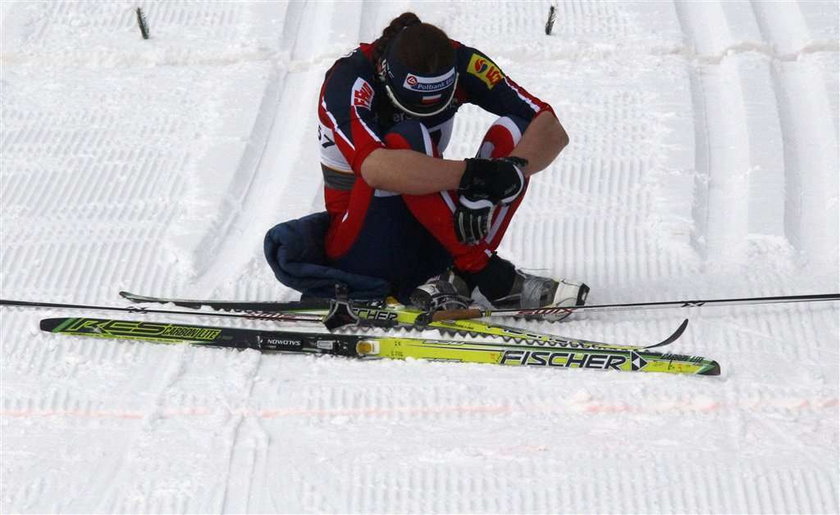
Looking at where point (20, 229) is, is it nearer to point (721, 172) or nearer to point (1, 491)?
point (1, 491)

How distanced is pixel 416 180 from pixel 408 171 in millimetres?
38

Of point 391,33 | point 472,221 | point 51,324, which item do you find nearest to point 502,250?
point 472,221

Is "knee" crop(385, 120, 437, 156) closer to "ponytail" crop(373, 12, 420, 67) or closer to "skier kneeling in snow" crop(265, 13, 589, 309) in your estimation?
"skier kneeling in snow" crop(265, 13, 589, 309)

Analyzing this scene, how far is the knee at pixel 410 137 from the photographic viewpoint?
315 centimetres

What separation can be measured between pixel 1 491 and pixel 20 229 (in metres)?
1.54

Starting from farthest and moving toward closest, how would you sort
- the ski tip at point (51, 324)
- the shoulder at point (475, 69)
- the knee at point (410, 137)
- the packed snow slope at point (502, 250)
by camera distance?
1. the ski tip at point (51, 324)
2. the shoulder at point (475, 69)
3. the knee at point (410, 137)
4. the packed snow slope at point (502, 250)

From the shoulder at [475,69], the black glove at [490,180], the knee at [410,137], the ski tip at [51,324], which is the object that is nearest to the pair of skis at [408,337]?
the ski tip at [51,324]

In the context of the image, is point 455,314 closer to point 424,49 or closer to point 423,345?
point 423,345

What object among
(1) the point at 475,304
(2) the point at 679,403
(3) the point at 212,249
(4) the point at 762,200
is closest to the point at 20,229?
(3) the point at 212,249

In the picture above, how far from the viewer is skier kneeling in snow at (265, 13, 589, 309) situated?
122 inches

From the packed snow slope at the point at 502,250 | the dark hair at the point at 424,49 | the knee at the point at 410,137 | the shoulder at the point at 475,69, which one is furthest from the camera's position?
the shoulder at the point at 475,69

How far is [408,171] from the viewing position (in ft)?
10.1

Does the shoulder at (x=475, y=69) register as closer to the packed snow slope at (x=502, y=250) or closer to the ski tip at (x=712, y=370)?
the packed snow slope at (x=502, y=250)

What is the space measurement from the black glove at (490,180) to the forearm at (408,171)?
3 centimetres
